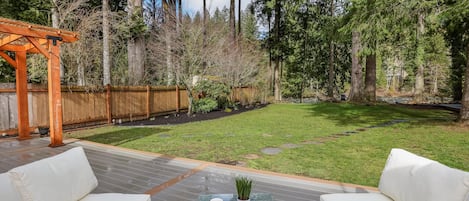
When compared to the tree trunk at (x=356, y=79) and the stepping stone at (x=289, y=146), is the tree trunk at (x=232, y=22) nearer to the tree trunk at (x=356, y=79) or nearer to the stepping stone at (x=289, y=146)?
the tree trunk at (x=356, y=79)

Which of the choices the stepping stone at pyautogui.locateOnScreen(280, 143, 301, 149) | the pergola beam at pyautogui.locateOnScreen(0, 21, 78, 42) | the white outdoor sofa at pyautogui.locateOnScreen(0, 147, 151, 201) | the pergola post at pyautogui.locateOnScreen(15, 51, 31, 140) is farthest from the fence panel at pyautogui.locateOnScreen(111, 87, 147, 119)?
the white outdoor sofa at pyautogui.locateOnScreen(0, 147, 151, 201)

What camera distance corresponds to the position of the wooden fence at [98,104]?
7.37 m

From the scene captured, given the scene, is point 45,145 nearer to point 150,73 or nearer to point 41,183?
point 41,183

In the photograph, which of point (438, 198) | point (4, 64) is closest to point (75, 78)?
point (4, 64)

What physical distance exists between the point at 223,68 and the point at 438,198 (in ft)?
45.5

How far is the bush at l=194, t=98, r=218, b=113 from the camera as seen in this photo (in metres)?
13.1

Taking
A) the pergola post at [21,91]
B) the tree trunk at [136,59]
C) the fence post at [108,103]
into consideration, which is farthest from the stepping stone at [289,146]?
the tree trunk at [136,59]

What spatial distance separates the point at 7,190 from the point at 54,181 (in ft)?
0.96

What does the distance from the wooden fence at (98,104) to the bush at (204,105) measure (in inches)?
35.7

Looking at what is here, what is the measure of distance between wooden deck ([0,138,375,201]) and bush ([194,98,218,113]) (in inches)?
305

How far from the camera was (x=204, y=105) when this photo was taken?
43.2 ft

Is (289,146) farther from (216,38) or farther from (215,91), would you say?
(216,38)

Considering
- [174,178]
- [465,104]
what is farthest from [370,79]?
[174,178]

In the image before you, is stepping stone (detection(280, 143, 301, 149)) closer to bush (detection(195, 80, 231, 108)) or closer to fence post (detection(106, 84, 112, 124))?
fence post (detection(106, 84, 112, 124))
